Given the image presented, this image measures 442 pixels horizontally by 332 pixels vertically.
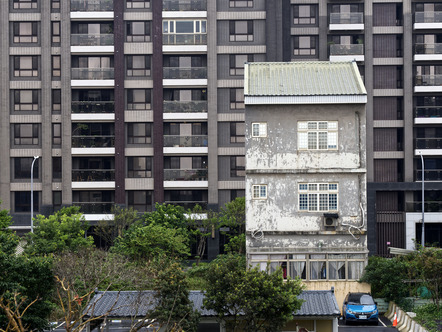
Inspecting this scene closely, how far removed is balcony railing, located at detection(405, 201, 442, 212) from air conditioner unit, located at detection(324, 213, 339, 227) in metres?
24.2

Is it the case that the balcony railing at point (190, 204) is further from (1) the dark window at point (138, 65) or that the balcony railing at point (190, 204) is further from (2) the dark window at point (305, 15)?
(2) the dark window at point (305, 15)

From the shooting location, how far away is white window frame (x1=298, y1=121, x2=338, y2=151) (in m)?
35.8

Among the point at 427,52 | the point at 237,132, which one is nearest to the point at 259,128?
the point at 237,132

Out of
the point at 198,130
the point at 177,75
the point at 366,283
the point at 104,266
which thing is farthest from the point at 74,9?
the point at 366,283

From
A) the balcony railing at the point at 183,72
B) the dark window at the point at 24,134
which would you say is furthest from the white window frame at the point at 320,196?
the dark window at the point at 24,134

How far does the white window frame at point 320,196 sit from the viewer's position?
1407 inches

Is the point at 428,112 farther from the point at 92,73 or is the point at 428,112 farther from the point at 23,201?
the point at 23,201

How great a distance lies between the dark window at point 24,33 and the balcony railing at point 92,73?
4671 millimetres

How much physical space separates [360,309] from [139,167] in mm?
29312

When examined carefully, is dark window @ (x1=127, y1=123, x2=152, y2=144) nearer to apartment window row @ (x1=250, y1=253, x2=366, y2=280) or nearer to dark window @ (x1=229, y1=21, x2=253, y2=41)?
dark window @ (x1=229, y1=21, x2=253, y2=41)

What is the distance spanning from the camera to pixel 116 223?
54344mm

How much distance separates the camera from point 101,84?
188ft

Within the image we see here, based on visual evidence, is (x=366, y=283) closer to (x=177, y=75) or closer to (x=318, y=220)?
(x=318, y=220)

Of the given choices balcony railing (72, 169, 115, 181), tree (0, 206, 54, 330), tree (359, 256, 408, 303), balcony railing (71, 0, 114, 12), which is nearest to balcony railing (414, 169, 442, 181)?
tree (359, 256, 408, 303)
